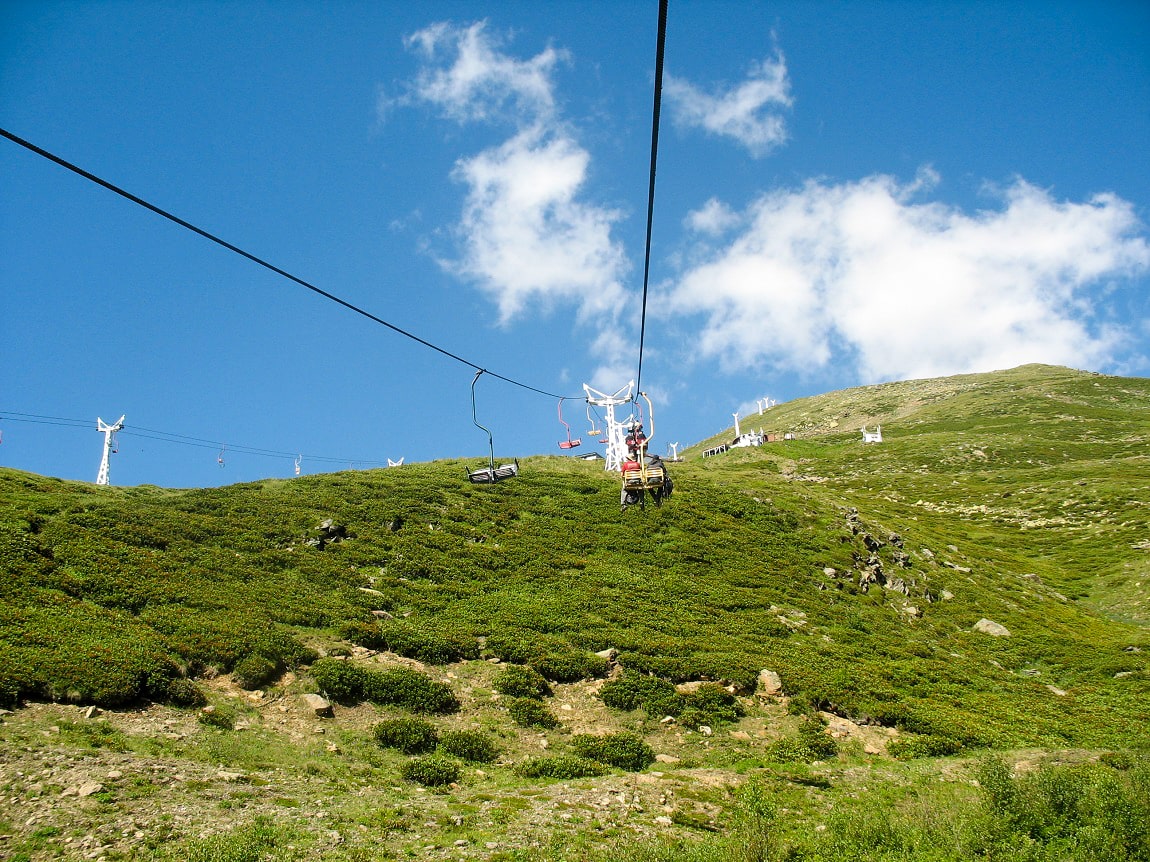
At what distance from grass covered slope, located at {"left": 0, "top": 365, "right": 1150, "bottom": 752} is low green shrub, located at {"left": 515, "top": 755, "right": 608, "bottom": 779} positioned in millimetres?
5685

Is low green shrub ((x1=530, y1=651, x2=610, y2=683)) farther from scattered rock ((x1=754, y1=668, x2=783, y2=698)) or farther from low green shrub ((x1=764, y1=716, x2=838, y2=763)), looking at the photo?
low green shrub ((x1=764, y1=716, x2=838, y2=763))

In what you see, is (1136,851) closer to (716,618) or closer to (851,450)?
(716,618)

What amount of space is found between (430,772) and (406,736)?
2.08 meters

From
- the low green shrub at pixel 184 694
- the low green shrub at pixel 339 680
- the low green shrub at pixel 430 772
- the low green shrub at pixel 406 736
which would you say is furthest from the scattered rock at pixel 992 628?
the low green shrub at pixel 184 694

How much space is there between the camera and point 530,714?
830 inches

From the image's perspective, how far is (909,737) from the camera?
22406mm

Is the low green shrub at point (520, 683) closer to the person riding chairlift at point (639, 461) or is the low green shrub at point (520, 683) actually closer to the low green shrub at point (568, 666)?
the low green shrub at point (568, 666)

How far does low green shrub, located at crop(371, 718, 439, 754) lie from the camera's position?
1839cm

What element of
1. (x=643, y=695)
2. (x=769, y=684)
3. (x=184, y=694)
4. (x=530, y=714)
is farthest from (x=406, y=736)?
(x=769, y=684)

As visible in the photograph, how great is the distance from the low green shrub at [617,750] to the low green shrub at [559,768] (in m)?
0.68

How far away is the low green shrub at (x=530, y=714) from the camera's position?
68.4ft

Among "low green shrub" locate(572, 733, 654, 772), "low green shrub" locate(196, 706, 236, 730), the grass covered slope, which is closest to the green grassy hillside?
"low green shrub" locate(196, 706, 236, 730)

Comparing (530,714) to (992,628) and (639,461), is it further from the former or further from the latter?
(992,628)

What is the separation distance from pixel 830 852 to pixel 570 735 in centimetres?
916
